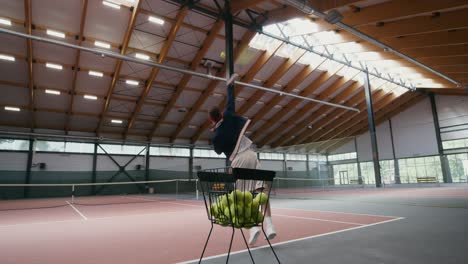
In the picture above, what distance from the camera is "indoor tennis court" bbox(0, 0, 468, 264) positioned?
9.08 ft

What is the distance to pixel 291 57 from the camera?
16250 mm

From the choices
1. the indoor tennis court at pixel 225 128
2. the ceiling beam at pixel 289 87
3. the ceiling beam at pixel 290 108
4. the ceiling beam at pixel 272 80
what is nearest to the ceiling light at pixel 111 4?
the indoor tennis court at pixel 225 128

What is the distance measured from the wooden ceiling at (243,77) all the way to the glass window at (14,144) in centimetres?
99

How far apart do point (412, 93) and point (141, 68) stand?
2408 cm

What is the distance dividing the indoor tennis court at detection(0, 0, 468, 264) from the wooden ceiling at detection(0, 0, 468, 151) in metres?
0.09

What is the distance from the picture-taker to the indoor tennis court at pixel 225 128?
109 inches

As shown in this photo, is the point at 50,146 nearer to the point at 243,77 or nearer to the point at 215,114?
the point at 243,77

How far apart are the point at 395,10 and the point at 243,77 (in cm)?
950

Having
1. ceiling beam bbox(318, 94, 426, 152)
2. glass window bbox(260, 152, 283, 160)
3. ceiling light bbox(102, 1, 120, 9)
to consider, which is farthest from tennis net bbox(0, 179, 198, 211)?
ceiling beam bbox(318, 94, 426, 152)

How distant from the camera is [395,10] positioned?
882 centimetres

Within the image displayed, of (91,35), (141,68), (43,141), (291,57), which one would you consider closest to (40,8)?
(91,35)

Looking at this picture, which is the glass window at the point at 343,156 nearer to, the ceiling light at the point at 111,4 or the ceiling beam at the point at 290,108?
the ceiling beam at the point at 290,108

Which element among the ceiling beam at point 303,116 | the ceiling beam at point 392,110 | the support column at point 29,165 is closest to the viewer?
the support column at point 29,165

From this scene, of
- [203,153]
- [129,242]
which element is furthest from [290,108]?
[129,242]
